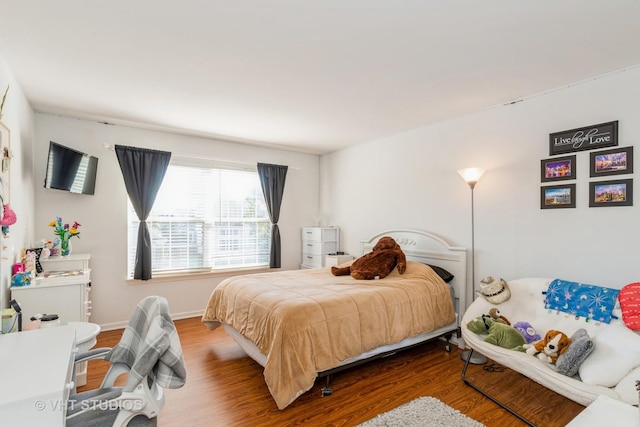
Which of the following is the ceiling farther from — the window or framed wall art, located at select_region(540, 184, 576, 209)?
the window

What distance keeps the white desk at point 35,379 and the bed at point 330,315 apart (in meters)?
1.29

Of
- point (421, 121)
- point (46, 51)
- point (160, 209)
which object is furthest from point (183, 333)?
point (421, 121)

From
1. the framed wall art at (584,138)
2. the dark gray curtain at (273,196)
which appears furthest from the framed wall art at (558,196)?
the dark gray curtain at (273,196)

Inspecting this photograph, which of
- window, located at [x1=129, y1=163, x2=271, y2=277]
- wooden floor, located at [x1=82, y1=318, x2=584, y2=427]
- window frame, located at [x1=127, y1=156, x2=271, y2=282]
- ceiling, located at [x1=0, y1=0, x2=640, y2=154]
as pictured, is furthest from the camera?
window, located at [x1=129, y1=163, x2=271, y2=277]

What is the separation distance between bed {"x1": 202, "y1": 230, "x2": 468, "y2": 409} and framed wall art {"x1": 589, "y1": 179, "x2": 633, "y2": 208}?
121cm

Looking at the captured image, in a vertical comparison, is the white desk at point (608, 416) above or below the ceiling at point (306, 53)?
below

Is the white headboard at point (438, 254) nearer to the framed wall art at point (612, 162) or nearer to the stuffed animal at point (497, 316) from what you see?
the stuffed animal at point (497, 316)

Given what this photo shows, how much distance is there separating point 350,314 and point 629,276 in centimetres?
215

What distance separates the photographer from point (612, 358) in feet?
6.35

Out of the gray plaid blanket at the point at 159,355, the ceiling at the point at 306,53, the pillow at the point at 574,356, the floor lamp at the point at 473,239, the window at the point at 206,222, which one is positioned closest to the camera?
Result: the gray plaid blanket at the point at 159,355

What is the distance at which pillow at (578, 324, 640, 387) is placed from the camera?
6.13ft

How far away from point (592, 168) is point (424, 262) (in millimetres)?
1848

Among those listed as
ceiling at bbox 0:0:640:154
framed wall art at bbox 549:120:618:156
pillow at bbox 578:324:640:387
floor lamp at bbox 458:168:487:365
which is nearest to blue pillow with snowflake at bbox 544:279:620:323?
pillow at bbox 578:324:640:387

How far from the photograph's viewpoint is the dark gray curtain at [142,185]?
12.9 feet
